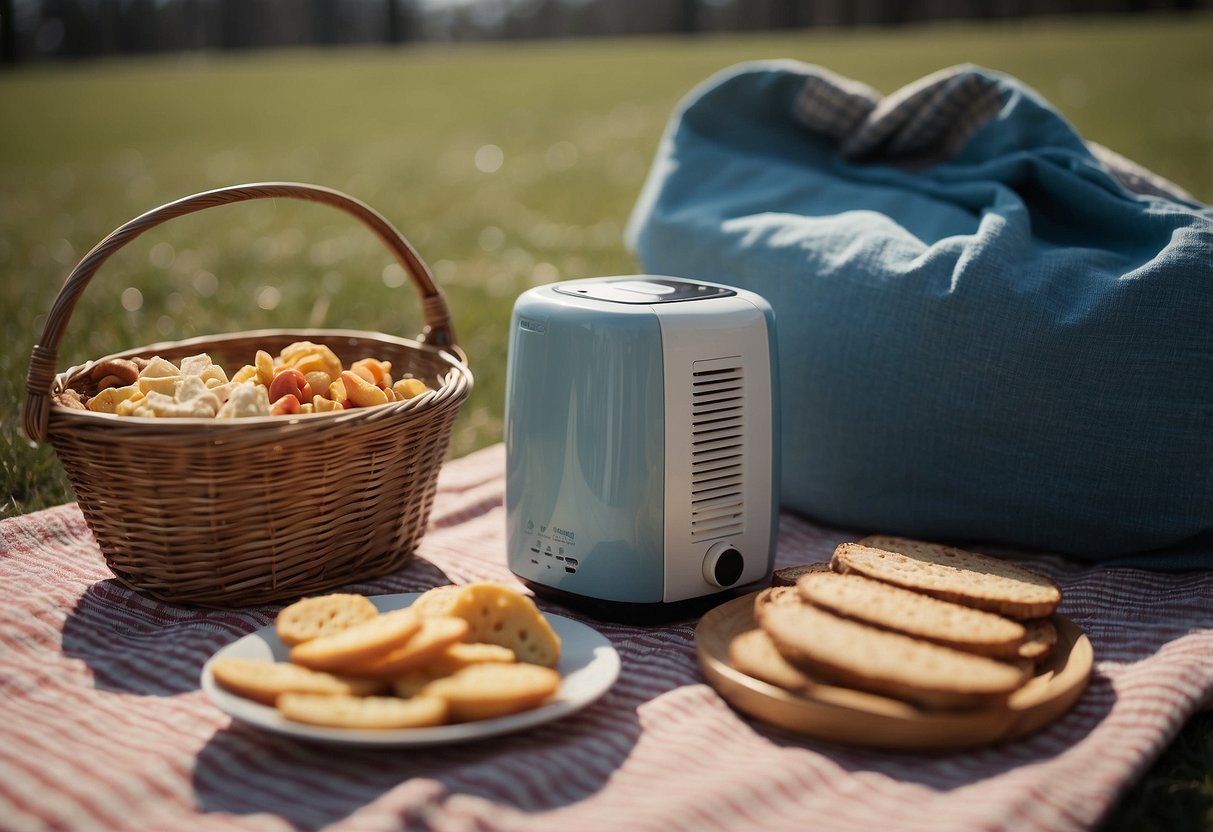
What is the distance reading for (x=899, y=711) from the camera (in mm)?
1217

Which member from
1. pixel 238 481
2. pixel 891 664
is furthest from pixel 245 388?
pixel 891 664

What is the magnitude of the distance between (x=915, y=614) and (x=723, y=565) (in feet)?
1.07

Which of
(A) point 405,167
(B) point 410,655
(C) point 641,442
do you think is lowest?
(A) point 405,167

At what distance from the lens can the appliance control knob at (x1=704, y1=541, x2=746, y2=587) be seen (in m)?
1.57

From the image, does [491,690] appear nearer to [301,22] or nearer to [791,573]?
[791,573]

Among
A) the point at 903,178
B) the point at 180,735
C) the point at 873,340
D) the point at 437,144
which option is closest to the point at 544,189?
the point at 437,144

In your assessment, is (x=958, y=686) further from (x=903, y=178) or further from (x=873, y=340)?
(x=903, y=178)

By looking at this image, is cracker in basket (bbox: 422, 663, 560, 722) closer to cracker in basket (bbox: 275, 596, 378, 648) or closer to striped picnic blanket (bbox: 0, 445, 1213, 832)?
striped picnic blanket (bbox: 0, 445, 1213, 832)

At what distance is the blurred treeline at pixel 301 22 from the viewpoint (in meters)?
18.4

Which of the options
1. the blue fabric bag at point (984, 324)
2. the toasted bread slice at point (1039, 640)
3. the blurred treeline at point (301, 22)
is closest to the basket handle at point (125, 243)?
the blue fabric bag at point (984, 324)

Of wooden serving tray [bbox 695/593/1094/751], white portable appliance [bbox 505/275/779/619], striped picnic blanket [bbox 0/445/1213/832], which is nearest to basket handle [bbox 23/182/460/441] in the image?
striped picnic blanket [bbox 0/445/1213/832]

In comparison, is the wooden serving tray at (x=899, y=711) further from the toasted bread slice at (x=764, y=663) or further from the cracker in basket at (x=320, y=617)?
the cracker in basket at (x=320, y=617)

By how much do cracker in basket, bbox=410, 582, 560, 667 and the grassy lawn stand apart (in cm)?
66

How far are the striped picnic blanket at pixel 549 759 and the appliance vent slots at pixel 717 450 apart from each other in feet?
0.56
